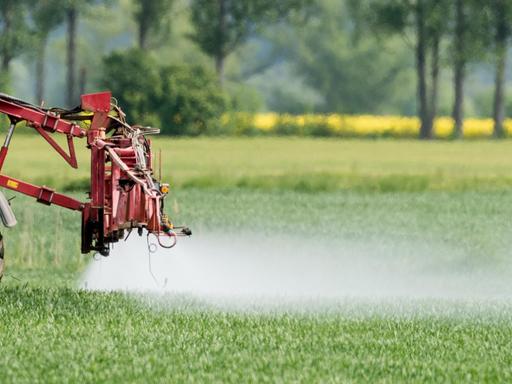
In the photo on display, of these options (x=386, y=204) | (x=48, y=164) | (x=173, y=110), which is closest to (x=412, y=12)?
(x=173, y=110)

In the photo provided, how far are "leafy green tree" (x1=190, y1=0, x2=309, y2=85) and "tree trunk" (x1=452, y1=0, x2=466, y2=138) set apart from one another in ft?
34.8

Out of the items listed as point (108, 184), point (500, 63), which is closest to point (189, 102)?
point (500, 63)

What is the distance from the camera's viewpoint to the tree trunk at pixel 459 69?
77.2 metres

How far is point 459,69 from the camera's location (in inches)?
3142

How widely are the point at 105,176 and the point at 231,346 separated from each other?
279 cm

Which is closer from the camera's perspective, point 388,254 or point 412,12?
point 388,254

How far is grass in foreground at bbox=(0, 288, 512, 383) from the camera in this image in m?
11.2

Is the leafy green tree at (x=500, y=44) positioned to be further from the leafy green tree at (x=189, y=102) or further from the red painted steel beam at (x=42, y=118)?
the red painted steel beam at (x=42, y=118)

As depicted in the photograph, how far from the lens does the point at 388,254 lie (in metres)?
25.1

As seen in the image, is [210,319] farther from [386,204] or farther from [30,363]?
[386,204]

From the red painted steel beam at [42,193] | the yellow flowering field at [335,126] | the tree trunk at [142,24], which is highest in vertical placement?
the tree trunk at [142,24]

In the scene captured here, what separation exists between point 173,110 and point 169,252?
48.2 meters

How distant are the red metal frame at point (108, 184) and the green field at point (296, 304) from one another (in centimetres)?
86

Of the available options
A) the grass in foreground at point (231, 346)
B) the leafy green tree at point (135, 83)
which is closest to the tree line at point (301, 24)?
the leafy green tree at point (135, 83)
